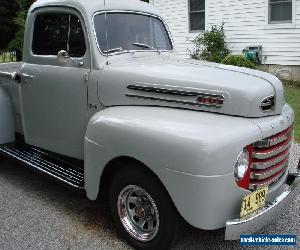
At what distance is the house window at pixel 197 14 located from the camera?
47.2 ft

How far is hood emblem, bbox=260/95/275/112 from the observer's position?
342cm

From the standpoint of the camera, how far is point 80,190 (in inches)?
154

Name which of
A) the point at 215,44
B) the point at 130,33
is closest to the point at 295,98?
the point at 215,44

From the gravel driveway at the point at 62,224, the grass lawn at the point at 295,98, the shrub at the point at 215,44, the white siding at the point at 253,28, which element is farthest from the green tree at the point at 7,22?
the gravel driveway at the point at 62,224

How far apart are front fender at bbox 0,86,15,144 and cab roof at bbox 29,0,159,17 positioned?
3.79 feet

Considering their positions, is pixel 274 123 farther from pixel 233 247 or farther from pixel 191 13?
pixel 191 13

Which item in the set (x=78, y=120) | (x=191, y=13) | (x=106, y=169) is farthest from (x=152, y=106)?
(x=191, y=13)

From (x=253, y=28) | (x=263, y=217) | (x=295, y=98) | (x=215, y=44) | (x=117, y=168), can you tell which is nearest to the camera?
(x=263, y=217)

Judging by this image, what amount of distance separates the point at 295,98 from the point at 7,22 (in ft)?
112

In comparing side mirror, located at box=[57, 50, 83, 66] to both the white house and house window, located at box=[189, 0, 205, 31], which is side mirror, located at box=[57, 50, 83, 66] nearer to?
the white house

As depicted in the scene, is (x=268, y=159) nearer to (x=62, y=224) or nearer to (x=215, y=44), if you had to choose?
(x=62, y=224)

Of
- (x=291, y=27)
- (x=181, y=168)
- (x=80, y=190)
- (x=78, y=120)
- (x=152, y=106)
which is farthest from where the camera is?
(x=291, y=27)

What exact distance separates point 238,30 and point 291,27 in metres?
1.84

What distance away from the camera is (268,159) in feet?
10.9
